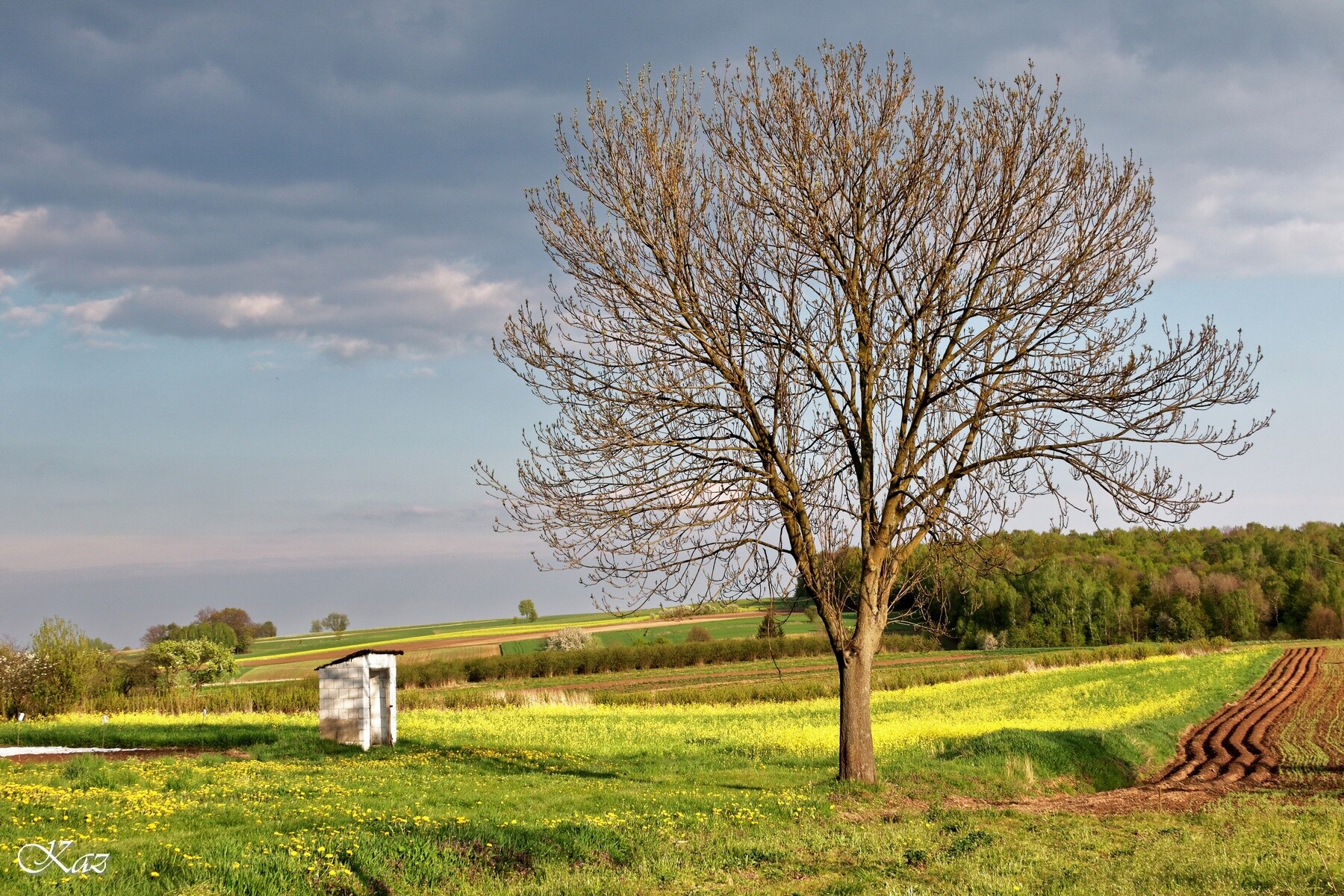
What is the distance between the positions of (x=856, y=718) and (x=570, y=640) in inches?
2223

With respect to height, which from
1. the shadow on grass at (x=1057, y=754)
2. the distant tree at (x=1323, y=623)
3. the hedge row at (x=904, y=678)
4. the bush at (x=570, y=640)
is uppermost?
the shadow on grass at (x=1057, y=754)

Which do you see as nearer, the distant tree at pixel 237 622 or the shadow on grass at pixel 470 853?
the shadow on grass at pixel 470 853

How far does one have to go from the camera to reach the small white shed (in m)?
20.6

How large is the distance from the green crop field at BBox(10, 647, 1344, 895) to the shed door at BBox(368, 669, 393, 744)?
4.09ft

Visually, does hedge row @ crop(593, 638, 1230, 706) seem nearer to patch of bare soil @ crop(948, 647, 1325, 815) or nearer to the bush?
patch of bare soil @ crop(948, 647, 1325, 815)

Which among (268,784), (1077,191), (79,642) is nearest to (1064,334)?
(1077,191)

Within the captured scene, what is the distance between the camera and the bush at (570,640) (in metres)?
68.2

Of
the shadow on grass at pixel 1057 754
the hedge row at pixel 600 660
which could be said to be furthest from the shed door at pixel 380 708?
the hedge row at pixel 600 660

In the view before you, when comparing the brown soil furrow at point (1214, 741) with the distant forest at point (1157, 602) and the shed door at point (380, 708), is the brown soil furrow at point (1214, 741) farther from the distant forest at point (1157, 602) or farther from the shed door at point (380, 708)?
→ the distant forest at point (1157, 602)

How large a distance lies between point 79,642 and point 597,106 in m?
28.9

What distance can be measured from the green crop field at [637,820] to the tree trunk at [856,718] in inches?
18.1

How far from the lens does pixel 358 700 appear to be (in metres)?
20.6

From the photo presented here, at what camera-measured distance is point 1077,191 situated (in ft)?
48.4

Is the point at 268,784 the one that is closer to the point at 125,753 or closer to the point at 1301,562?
the point at 125,753
